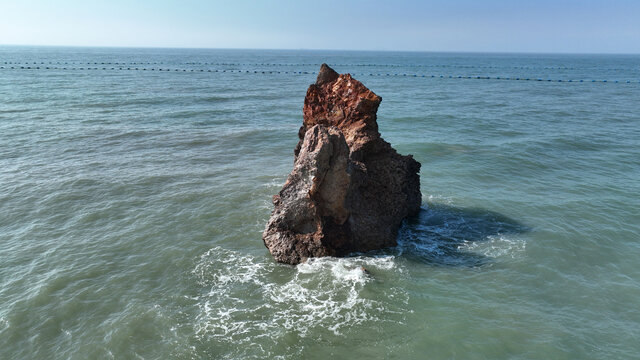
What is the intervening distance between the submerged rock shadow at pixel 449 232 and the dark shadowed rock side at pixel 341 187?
0.80m

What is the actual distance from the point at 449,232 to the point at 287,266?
25.5ft

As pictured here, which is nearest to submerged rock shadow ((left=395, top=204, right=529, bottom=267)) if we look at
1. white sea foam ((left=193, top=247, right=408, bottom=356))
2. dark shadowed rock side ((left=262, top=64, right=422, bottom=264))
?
dark shadowed rock side ((left=262, top=64, right=422, bottom=264))

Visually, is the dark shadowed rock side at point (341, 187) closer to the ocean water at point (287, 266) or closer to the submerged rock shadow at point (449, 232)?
the submerged rock shadow at point (449, 232)

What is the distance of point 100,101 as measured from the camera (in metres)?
51.2

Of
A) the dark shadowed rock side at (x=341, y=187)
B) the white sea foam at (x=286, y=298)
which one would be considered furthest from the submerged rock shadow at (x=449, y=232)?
the white sea foam at (x=286, y=298)

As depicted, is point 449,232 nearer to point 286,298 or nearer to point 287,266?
point 287,266

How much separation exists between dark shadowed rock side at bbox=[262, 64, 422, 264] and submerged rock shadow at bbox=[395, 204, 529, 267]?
2.62ft

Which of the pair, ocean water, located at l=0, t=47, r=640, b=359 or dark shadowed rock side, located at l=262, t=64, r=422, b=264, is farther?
dark shadowed rock side, located at l=262, t=64, r=422, b=264

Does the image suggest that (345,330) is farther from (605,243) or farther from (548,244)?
(605,243)

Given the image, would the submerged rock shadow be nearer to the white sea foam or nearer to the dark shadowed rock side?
the dark shadowed rock side

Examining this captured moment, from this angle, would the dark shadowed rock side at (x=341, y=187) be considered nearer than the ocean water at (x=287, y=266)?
No

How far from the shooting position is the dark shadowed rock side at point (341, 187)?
15.6m

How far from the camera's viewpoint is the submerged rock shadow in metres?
16.0

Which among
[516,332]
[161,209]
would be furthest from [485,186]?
[161,209]
